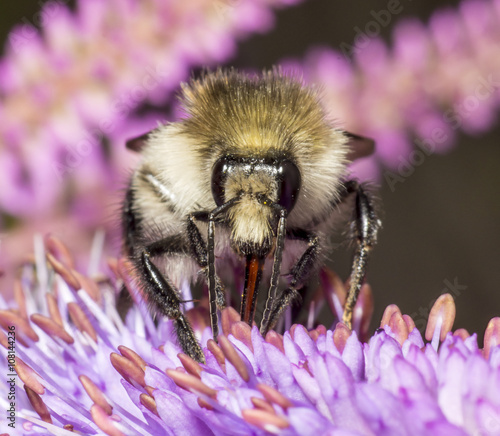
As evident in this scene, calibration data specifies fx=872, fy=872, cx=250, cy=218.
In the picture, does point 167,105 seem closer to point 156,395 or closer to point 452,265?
point 452,265

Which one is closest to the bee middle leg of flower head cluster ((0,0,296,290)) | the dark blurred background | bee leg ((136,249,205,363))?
bee leg ((136,249,205,363))

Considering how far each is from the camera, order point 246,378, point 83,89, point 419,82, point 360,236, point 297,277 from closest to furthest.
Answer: point 246,378 < point 297,277 < point 360,236 < point 83,89 < point 419,82

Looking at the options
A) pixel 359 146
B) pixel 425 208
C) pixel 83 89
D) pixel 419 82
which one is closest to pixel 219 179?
pixel 359 146

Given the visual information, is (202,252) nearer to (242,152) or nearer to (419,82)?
(242,152)

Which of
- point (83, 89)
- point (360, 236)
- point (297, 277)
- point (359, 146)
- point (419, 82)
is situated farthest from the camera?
point (419, 82)

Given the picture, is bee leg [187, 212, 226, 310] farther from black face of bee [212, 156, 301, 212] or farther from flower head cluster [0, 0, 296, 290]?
flower head cluster [0, 0, 296, 290]

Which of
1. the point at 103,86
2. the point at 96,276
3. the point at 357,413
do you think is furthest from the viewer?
the point at 103,86

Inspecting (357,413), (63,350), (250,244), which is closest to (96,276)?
(63,350)

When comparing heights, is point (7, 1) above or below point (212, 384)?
above
